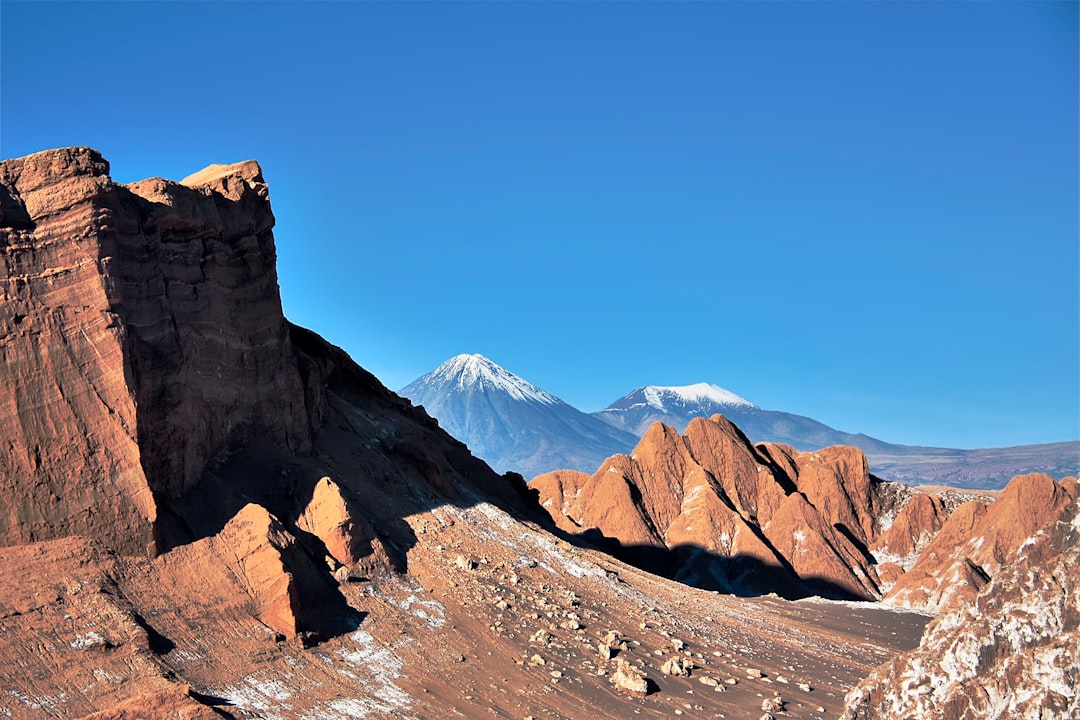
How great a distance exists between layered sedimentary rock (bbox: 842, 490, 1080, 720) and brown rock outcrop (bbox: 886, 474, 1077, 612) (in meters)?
42.5

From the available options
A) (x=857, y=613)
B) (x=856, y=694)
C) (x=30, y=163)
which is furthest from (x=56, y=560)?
(x=857, y=613)

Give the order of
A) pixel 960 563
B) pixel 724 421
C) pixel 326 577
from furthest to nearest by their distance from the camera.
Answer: pixel 724 421
pixel 960 563
pixel 326 577

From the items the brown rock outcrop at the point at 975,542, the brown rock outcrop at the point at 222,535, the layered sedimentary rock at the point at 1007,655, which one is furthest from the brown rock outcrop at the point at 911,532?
the layered sedimentary rock at the point at 1007,655

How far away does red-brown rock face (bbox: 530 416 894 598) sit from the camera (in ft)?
217

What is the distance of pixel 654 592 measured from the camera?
121ft

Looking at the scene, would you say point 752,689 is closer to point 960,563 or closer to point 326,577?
point 326,577

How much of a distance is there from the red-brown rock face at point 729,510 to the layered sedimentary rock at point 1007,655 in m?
48.4

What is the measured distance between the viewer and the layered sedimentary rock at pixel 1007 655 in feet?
38.5

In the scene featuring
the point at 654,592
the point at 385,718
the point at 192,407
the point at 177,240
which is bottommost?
the point at 385,718

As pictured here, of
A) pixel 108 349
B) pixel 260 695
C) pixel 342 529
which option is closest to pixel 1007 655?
pixel 260 695

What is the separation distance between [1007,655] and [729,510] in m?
59.9

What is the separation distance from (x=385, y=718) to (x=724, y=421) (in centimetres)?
6580

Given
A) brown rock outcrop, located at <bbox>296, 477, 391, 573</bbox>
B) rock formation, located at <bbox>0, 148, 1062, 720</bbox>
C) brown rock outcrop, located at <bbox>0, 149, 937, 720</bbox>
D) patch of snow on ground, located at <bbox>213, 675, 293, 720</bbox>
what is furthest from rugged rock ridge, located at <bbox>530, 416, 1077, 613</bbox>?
patch of snow on ground, located at <bbox>213, 675, 293, 720</bbox>

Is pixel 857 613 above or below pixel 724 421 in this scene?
below
